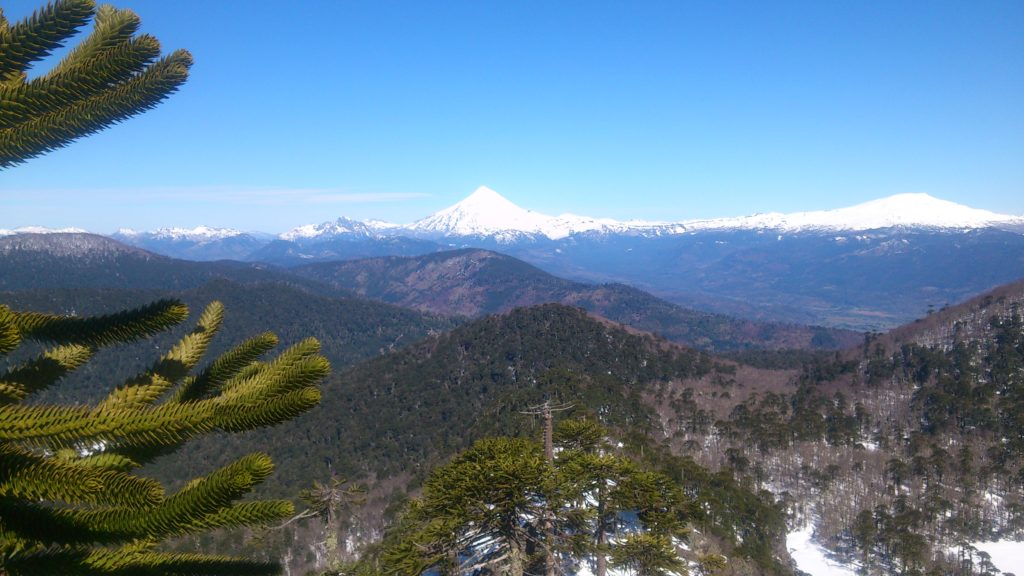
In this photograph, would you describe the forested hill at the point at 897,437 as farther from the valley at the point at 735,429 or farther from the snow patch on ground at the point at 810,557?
the snow patch on ground at the point at 810,557

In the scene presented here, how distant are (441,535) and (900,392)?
99034mm

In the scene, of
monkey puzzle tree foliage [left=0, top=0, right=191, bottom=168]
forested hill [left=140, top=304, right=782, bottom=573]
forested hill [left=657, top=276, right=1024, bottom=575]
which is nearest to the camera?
monkey puzzle tree foliage [left=0, top=0, right=191, bottom=168]

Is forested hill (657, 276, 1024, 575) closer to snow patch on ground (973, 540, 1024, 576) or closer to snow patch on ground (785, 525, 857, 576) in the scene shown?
snow patch on ground (973, 540, 1024, 576)

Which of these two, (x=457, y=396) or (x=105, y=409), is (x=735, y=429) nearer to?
(x=457, y=396)

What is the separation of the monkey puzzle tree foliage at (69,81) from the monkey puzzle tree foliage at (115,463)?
69 cm

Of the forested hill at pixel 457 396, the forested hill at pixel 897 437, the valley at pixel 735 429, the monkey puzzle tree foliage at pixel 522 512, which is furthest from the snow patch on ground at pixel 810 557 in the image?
the monkey puzzle tree foliage at pixel 522 512

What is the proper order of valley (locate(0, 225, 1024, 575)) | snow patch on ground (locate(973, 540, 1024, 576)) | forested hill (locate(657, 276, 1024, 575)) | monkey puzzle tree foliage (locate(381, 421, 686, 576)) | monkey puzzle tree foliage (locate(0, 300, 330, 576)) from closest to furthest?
monkey puzzle tree foliage (locate(0, 300, 330, 576)) < monkey puzzle tree foliage (locate(381, 421, 686, 576)) < snow patch on ground (locate(973, 540, 1024, 576)) < valley (locate(0, 225, 1024, 575)) < forested hill (locate(657, 276, 1024, 575))

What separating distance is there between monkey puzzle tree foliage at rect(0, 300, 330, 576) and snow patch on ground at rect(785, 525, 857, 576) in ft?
205

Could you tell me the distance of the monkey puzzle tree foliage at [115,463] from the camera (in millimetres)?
1580

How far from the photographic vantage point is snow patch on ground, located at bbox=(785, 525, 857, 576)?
51375mm

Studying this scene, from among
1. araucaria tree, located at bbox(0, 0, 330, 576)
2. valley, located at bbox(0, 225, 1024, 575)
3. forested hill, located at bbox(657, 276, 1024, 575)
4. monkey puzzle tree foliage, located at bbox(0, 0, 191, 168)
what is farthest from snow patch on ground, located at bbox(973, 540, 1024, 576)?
monkey puzzle tree foliage, located at bbox(0, 0, 191, 168)

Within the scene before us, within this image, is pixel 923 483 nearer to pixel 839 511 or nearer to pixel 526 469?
pixel 839 511

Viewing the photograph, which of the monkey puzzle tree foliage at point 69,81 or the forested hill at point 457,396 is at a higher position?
the monkey puzzle tree foliage at point 69,81

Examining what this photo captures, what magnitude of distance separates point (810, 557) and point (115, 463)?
220ft
